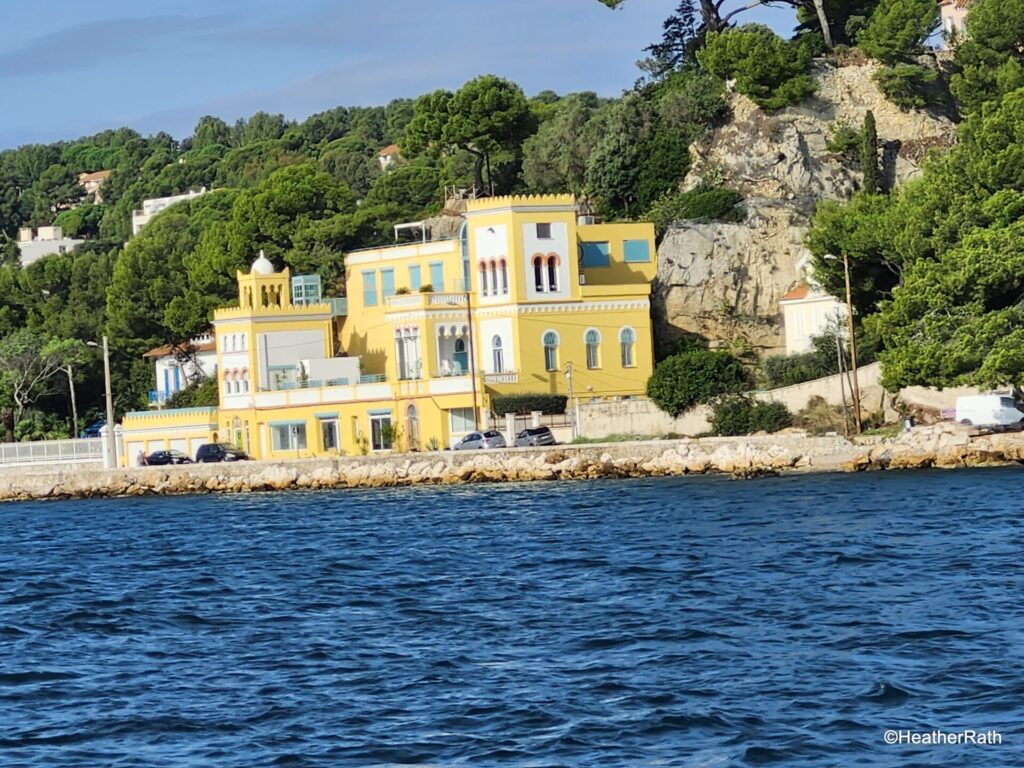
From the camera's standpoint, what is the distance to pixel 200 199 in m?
128

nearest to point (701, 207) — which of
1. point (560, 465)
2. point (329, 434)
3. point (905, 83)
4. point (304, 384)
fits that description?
point (905, 83)

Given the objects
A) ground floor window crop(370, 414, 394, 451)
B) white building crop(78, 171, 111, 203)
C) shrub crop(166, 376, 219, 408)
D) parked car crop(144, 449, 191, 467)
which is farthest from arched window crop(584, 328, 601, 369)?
white building crop(78, 171, 111, 203)

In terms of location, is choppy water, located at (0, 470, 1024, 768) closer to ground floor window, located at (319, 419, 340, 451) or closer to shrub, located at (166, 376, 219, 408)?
ground floor window, located at (319, 419, 340, 451)

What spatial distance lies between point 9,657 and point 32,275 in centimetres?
7258

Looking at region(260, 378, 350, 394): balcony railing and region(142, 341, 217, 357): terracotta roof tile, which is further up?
region(142, 341, 217, 357): terracotta roof tile

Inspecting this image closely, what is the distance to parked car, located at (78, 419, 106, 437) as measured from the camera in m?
85.4

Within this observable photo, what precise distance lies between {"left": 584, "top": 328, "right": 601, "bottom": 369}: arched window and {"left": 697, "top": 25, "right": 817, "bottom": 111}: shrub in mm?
14834

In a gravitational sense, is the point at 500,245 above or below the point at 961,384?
above

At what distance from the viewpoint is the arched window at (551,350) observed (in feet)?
223

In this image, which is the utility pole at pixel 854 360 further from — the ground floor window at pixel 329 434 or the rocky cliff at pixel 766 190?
the ground floor window at pixel 329 434

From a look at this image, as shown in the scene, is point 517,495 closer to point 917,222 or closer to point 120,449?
point 917,222

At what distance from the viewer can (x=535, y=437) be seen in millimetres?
62625

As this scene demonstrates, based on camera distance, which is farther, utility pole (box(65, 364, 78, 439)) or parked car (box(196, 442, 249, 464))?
utility pole (box(65, 364, 78, 439))

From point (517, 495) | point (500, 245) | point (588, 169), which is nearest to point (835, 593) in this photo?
point (517, 495)
